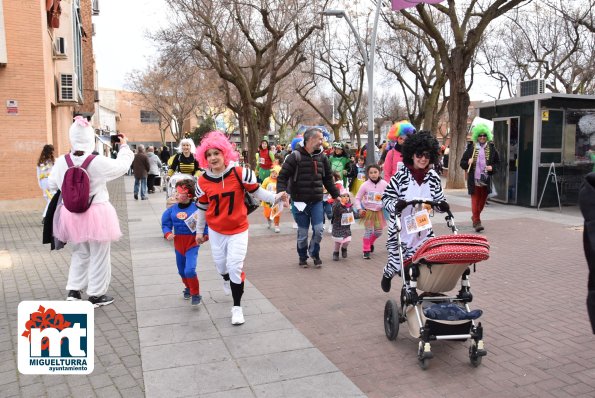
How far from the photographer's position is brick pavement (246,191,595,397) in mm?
3791

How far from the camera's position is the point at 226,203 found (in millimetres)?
4953

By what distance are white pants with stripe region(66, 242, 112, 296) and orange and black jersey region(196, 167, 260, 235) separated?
1.37m

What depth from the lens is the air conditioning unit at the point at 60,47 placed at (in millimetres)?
18212

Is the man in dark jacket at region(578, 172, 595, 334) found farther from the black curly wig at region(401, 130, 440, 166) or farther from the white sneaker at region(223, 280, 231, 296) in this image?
the white sneaker at region(223, 280, 231, 296)

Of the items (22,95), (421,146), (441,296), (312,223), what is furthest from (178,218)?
(22,95)

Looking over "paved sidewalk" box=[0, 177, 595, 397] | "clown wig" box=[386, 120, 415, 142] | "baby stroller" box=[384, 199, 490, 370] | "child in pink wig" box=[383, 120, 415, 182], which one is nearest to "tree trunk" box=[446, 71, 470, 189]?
"child in pink wig" box=[383, 120, 415, 182]

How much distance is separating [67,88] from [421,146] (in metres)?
18.0

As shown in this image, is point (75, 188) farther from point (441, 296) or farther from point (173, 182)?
point (173, 182)

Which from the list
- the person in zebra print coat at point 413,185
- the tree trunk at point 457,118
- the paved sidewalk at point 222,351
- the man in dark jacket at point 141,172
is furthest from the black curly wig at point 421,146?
the man in dark jacket at point 141,172

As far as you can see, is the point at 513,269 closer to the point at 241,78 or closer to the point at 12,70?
the point at 12,70

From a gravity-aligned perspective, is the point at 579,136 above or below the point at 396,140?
above

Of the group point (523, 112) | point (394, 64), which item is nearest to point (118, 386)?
point (523, 112)

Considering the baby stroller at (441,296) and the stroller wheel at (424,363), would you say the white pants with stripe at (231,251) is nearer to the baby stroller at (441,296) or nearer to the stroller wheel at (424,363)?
the baby stroller at (441,296)

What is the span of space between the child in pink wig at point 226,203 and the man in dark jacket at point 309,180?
77.1 inches
